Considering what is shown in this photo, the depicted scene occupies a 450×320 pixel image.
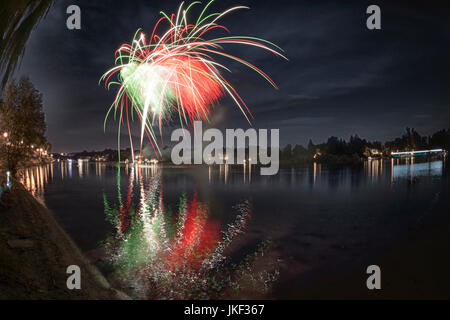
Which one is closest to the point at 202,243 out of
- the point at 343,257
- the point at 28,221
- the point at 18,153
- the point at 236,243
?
the point at 236,243

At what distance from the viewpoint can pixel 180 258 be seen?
8.30 metres

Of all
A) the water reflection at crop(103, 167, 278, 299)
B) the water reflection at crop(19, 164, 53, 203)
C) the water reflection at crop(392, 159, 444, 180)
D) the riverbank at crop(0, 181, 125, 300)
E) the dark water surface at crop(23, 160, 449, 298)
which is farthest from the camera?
the water reflection at crop(392, 159, 444, 180)

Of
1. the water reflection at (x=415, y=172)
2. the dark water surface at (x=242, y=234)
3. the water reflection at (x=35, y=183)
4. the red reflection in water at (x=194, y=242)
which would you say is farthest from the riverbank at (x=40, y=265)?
the water reflection at (x=415, y=172)

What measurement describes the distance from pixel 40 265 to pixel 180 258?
3820 millimetres

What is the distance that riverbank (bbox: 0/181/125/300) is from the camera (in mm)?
5086

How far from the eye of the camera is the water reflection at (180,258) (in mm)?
6438

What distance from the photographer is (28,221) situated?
1030 cm

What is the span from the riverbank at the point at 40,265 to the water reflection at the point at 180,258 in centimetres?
73

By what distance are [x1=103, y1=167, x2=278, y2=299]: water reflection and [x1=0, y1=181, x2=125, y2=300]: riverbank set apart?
2.39 feet

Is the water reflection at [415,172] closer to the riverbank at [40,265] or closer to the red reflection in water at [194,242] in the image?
the red reflection in water at [194,242]

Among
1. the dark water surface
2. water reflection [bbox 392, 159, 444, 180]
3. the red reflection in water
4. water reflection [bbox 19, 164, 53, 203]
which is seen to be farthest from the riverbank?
water reflection [bbox 392, 159, 444, 180]

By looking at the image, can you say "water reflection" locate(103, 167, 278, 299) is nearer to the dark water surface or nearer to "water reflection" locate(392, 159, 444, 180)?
the dark water surface
